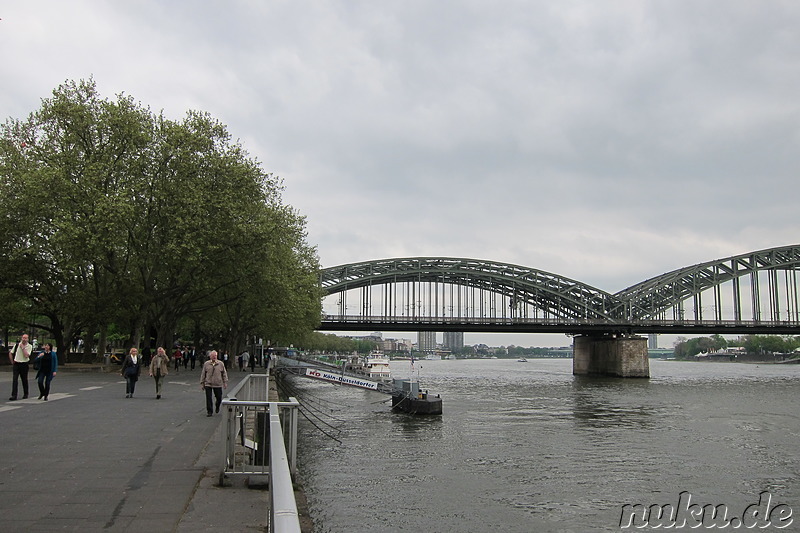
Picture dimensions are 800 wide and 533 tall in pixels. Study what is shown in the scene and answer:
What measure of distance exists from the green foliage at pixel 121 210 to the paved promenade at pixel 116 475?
2576cm

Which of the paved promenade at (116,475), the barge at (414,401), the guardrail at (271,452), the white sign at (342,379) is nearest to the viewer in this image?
the guardrail at (271,452)

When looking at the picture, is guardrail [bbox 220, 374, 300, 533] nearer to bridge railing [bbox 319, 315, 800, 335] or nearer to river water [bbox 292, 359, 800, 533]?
river water [bbox 292, 359, 800, 533]

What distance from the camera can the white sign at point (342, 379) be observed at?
1933 inches

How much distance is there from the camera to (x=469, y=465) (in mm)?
22703

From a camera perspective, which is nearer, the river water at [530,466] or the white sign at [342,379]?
the river water at [530,466]

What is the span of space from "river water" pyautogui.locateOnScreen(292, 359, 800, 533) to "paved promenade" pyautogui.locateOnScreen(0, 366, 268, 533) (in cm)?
371

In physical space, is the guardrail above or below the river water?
above

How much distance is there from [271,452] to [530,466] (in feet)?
57.2

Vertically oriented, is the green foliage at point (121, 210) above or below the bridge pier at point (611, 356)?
above

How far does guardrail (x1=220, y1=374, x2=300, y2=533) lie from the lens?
4234mm

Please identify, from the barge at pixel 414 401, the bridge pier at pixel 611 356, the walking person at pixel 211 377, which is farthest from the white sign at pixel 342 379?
the bridge pier at pixel 611 356

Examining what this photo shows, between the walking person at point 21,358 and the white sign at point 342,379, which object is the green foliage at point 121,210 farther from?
the walking person at point 21,358

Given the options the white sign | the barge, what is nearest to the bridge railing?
the white sign

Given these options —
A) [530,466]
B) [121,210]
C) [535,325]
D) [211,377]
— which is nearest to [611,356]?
[535,325]
